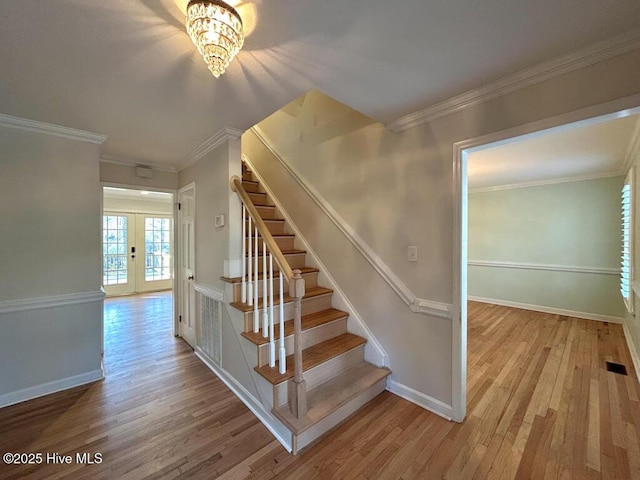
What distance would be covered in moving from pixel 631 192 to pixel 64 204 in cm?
605

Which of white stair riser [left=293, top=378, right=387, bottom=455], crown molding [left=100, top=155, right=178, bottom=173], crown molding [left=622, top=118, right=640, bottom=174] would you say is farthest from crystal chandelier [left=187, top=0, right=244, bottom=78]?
crown molding [left=622, top=118, right=640, bottom=174]

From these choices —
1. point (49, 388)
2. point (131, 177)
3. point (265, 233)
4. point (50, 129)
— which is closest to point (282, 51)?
point (265, 233)

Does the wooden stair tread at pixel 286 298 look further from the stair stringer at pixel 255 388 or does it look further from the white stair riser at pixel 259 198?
the white stair riser at pixel 259 198

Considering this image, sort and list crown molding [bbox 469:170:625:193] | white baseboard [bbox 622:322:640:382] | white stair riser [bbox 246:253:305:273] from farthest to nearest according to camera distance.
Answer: crown molding [bbox 469:170:625:193], white stair riser [bbox 246:253:305:273], white baseboard [bbox 622:322:640:382]

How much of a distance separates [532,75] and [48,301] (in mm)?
3954

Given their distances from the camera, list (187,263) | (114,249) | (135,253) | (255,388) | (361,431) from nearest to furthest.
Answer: (361,431)
(255,388)
(187,263)
(114,249)
(135,253)

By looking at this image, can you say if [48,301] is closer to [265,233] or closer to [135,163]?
[135,163]

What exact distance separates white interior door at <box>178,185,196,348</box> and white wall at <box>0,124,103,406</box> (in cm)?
87

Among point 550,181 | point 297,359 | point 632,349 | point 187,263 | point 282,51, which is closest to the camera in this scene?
point 282,51

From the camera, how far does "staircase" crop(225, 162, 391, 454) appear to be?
1670mm

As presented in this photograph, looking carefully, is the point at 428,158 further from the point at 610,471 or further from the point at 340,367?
the point at 610,471

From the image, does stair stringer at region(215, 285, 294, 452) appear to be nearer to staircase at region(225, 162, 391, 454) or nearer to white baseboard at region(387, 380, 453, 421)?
staircase at region(225, 162, 391, 454)

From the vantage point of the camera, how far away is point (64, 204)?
233 cm

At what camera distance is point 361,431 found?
1.78m
